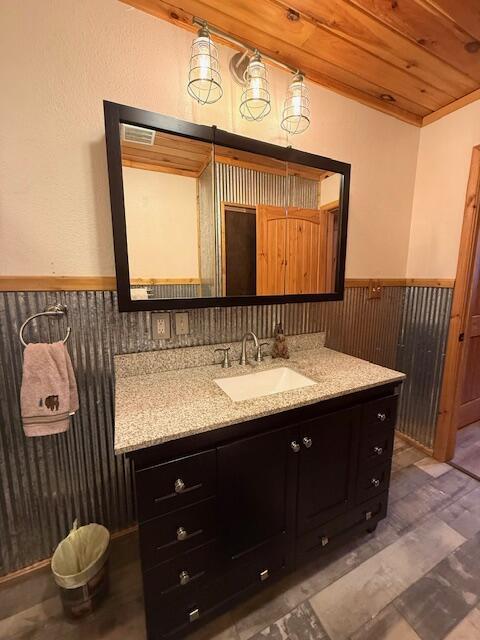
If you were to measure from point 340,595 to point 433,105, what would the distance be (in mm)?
2844

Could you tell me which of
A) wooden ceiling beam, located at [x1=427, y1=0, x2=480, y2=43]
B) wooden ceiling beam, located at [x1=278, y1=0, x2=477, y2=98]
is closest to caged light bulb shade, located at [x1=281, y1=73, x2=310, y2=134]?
wooden ceiling beam, located at [x1=278, y1=0, x2=477, y2=98]

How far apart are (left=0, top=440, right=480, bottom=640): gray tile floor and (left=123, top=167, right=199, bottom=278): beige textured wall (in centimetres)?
139

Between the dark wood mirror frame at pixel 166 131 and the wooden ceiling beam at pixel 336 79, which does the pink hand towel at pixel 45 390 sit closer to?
the dark wood mirror frame at pixel 166 131

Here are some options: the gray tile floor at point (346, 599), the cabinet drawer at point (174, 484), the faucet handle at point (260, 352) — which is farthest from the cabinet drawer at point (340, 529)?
the faucet handle at point (260, 352)

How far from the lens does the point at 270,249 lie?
149cm

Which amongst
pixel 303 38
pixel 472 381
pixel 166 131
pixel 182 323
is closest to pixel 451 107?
pixel 303 38

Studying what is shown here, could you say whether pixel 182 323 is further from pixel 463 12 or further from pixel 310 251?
pixel 463 12

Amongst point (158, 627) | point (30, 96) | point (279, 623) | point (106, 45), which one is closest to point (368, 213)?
point (106, 45)

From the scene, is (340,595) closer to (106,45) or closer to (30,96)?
(30,96)

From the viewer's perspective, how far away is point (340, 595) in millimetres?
1141

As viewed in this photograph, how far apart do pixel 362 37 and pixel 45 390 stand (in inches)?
82.1

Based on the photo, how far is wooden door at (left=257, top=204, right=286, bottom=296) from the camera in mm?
1459

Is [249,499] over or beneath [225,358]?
beneath

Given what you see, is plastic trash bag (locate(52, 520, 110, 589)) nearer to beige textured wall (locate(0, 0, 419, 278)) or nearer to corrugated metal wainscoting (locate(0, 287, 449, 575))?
corrugated metal wainscoting (locate(0, 287, 449, 575))
